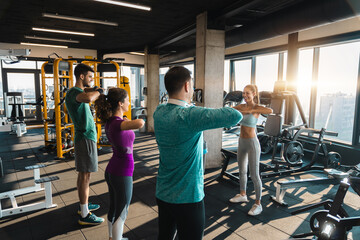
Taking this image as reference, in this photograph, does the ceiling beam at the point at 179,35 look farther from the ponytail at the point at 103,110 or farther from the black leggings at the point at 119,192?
the black leggings at the point at 119,192

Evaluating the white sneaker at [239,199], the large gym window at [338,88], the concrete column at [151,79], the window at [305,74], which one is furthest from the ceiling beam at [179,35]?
the white sneaker at [239,199]

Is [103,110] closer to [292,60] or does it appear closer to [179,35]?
[179,35]

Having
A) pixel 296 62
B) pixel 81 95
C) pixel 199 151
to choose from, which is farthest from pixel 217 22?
pixel 199 151

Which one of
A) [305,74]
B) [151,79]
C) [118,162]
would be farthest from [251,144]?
[151,79]

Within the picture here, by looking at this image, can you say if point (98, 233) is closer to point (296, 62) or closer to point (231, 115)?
point (231, 115)

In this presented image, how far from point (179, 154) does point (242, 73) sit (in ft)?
25.9

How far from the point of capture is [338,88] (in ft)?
18.6

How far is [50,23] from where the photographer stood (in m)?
6.03

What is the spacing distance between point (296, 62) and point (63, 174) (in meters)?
5.66

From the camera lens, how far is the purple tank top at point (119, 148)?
6.22 feet

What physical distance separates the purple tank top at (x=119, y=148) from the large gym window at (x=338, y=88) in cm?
519

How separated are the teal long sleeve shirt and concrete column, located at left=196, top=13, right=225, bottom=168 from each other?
11.5 ft

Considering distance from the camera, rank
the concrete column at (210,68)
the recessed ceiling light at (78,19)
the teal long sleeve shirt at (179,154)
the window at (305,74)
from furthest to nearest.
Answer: the window at (305,74)
the recessed ceiling light at (78,19)
the concrete column at (210,68)
the teal long sleeve shirt at (179,154)

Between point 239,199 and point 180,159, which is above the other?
point 180,159
